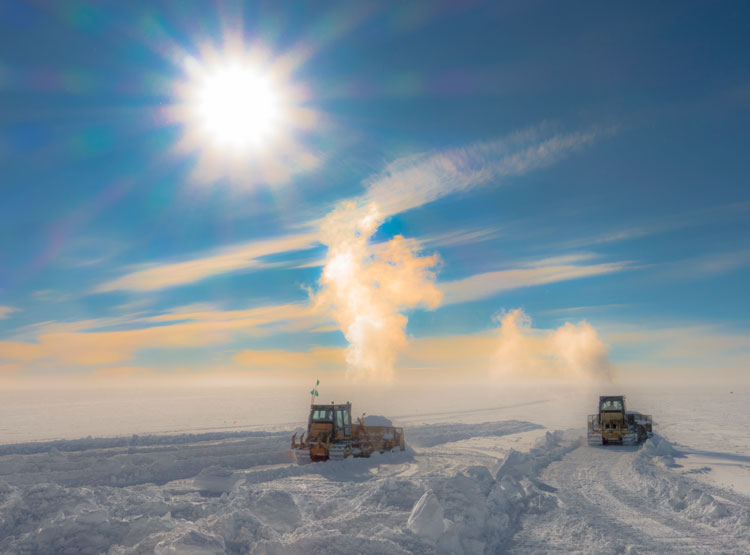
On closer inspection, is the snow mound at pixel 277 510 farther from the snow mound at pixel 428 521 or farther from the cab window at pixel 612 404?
the cab window at pixel 612 404

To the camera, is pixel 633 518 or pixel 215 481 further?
pixel 215 481

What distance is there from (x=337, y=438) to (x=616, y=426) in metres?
17.3

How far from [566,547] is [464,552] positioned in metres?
2.32

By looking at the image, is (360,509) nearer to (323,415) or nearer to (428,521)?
(428,521)

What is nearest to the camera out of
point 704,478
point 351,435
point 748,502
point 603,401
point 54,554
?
point 54,554

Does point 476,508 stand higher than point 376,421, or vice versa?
point 476,508

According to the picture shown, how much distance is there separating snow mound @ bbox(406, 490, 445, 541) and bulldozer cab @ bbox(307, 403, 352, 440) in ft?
44.3

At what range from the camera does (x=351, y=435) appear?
24.2 metres

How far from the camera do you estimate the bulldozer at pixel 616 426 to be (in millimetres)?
26734

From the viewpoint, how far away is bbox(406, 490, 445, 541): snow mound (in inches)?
367

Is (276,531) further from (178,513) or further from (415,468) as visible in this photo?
(415,468)

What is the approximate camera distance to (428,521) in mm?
9500

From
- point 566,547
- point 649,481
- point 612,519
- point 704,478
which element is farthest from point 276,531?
point 704,478

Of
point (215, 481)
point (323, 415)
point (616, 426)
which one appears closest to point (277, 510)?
point (215, 481)
